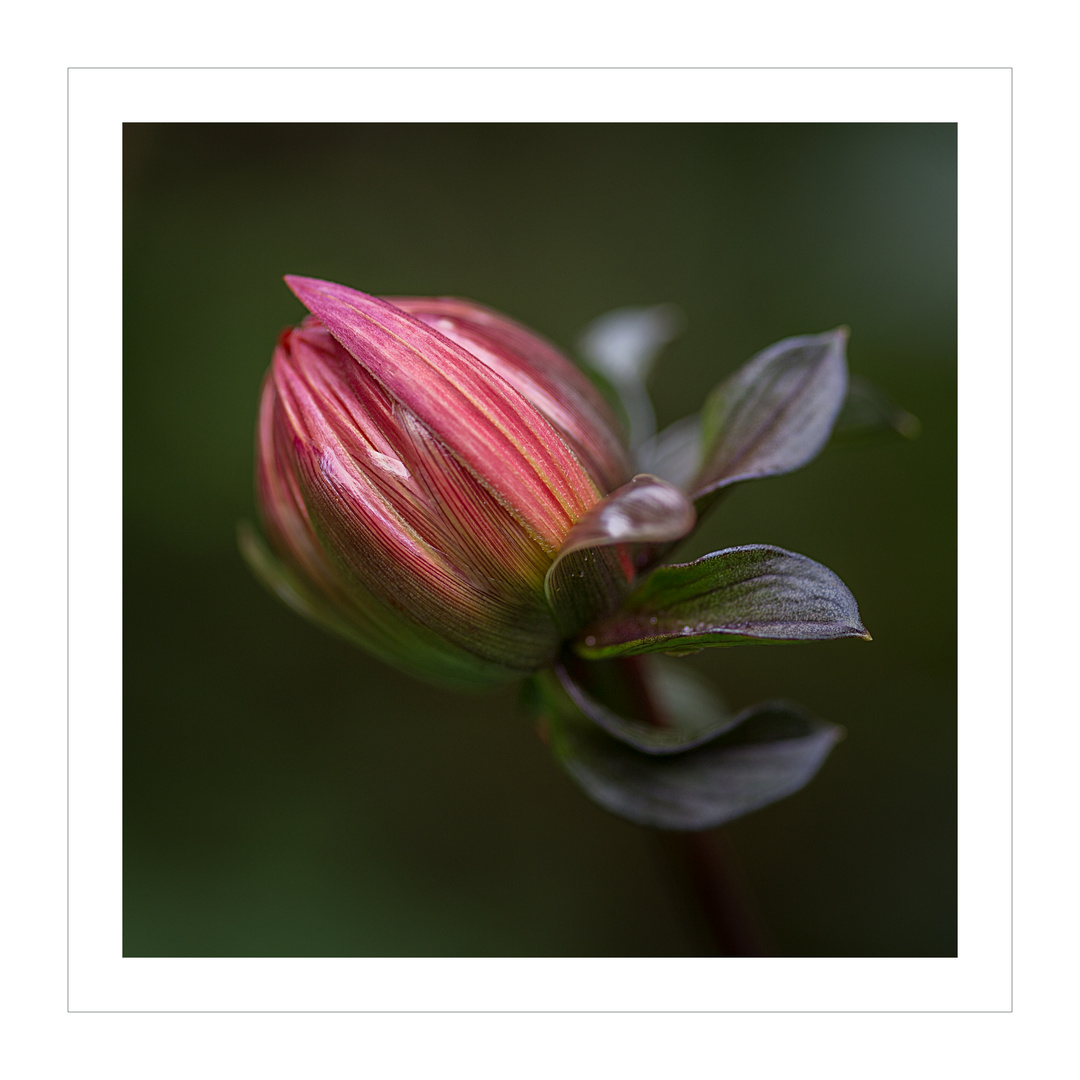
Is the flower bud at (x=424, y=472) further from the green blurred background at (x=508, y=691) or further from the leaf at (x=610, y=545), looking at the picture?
the green blurred background at (x=508, y=691)

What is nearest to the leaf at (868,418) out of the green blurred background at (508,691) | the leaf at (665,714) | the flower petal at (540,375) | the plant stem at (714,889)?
the flower petal at (540,375)

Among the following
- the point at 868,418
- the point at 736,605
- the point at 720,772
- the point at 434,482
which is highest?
the point at 868,418

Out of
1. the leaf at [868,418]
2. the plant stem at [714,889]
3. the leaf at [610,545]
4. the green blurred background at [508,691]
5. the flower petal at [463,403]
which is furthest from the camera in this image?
the green blurred background at [508,691]

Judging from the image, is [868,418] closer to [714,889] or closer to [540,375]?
[540,375]

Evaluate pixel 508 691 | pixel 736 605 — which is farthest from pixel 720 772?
pixel 508 691

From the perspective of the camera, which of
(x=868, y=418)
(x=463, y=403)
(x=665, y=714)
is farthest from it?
(x=665, y=714)
